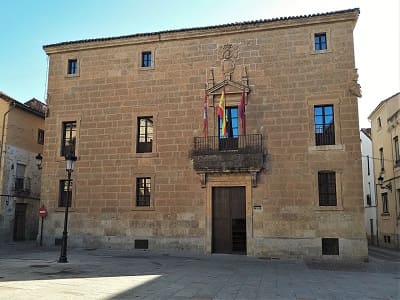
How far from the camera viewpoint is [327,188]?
15.5 m

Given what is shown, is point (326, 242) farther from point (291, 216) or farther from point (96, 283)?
point (96, 283)

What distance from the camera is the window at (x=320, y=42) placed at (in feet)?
53.9

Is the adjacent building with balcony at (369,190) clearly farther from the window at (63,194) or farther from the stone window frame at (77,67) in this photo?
the stone window frame at (77,67)

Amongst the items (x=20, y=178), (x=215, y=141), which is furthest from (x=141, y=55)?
(x=20, y=178)

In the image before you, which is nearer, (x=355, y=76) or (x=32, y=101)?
(x=355, y=76)

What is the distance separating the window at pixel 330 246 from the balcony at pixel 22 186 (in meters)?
17.2

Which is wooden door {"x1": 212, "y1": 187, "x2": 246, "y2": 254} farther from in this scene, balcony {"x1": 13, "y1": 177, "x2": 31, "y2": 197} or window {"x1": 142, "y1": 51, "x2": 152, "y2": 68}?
balcony {"x1": 13, "y1": 177, "x2": 31, "y2": 197}

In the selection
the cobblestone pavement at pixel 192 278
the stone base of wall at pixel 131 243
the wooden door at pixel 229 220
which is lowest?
the cobblestone pavement at pixel 192 278

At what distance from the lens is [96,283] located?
885 centimetres

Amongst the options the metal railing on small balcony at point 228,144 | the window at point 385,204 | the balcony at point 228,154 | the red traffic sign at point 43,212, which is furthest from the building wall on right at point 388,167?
the red traffic sign at point 43,212

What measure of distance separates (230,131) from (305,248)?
563 centimetres

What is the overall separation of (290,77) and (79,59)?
10.2 metres

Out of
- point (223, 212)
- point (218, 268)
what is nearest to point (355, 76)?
point (223, 212)

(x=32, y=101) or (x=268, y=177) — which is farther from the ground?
(x=32, y=101)
